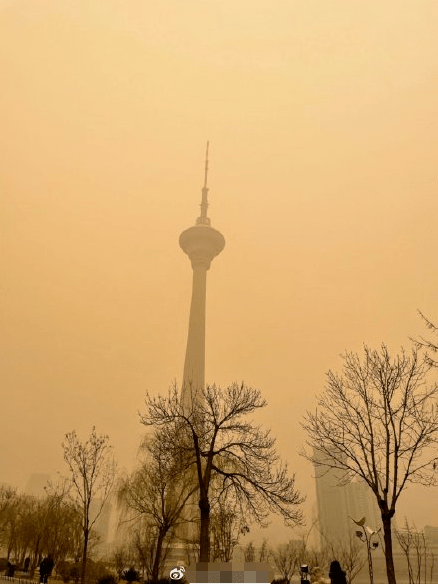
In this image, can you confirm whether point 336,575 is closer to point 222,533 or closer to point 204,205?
point 222,533

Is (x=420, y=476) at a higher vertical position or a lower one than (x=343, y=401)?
lower

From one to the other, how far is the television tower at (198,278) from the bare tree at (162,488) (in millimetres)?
78467

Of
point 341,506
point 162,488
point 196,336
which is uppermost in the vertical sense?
point 196,336

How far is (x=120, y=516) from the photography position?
44.9m

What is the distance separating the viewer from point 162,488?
1072 inches

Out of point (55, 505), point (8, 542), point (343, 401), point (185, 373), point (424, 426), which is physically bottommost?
point (8, 542)

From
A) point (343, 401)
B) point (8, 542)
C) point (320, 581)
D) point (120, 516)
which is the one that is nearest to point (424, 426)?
point (343, 401)

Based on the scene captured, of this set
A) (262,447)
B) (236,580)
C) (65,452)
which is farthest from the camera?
(65,452)

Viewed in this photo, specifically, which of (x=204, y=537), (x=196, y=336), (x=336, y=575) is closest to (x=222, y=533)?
(x=204, y=537)

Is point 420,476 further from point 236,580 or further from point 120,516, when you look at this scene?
point 120,516

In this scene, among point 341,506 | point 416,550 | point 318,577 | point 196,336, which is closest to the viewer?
point 318,577

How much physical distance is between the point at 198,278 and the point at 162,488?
106720 mm

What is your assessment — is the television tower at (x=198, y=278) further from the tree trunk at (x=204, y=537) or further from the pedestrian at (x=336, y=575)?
the pedestrian at (x=336, y=575)

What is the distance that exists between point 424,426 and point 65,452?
877 inches
